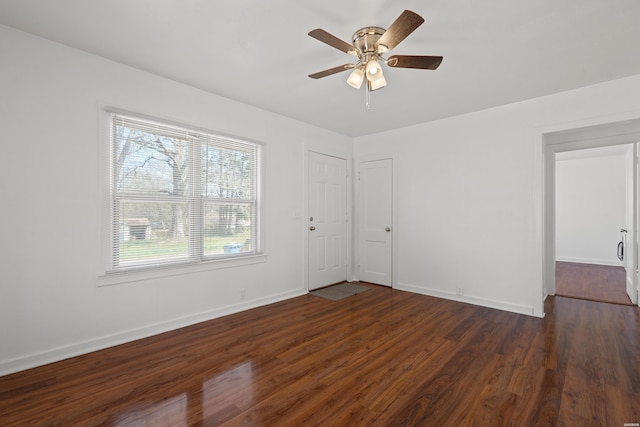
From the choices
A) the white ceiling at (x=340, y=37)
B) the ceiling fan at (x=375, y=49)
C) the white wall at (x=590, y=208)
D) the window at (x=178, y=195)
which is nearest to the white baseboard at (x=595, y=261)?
the white wall at (x=590, y=208)

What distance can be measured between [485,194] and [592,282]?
3217 millimetres

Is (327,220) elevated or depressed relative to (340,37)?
depressed

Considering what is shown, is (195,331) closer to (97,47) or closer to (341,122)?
(97,47)

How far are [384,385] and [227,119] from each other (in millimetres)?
3216

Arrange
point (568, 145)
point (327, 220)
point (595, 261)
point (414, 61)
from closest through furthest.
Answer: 1. point (414, 61)
2. point (568, 145)
3. point (327, 220)
4. point (595, 261)

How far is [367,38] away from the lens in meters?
2.22

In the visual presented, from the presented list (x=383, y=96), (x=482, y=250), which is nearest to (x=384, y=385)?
(x=482, y=250)

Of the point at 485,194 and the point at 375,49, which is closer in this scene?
the point at 375,49

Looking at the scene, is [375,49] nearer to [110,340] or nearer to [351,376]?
[351,376]

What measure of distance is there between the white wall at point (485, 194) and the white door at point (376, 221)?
21cm

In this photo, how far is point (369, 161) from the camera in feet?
16.8

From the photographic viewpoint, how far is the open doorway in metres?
6.47

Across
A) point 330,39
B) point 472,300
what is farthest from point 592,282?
point 330,39

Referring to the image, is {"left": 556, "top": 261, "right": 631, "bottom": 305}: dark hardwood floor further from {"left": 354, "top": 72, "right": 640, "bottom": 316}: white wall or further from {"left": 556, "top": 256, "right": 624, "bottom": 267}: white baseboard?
{"left": 354, "top": 72, "right": 640, "bottom": 316}: white wall
